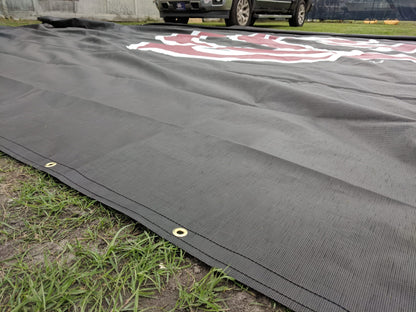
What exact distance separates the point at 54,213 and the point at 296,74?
5.43ft

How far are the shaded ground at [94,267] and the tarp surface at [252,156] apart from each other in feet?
0.12

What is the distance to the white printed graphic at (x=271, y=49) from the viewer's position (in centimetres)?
257

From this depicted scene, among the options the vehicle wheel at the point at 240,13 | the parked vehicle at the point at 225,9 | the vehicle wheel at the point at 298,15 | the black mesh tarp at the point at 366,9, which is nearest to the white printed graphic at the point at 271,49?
the parked vehicle at the point at 225,9

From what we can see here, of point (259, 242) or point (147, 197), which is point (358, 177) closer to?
point (259, 242)

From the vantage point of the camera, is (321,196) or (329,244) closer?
(329,244)

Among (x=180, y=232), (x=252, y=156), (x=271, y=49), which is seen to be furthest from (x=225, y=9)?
(x=180, y=232)

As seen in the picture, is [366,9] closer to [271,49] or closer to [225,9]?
[225,9]

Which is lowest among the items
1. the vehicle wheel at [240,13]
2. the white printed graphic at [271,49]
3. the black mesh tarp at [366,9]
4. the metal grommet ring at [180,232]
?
the metal grommet ring at [180,232]

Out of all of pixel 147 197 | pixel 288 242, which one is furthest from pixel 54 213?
pixel 288 242

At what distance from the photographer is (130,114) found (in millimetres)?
1375

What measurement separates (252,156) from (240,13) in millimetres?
4766

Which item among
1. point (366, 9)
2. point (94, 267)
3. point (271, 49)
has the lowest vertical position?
point (94, 267)

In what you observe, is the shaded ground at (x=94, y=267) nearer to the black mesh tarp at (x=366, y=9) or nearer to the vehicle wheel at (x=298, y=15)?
the vehicle wheel at (x=298, y=15)

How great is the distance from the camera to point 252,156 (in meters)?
1.04
